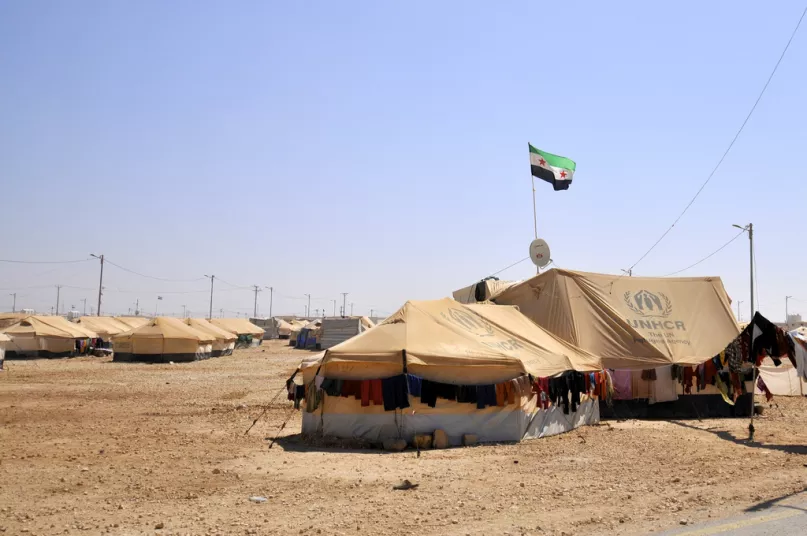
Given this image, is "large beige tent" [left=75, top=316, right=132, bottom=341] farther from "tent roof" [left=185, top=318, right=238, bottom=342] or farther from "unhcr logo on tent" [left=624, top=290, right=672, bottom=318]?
"unhcr logo on tent" [left=624, top=290, right=672, bottom=318]

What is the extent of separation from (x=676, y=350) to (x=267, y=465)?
14.0 meters

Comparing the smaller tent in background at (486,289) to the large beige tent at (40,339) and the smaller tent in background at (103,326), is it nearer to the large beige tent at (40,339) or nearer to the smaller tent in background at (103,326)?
the large beige tent at (40,339)

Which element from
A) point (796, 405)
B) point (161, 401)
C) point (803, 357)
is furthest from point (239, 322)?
point (803, 357)

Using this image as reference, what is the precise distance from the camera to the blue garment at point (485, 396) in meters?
15.8

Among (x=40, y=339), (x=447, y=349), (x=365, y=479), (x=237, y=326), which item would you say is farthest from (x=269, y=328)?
(x=365, y=479)

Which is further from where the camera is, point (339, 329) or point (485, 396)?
point (339, 329)

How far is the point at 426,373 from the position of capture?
15.7 m

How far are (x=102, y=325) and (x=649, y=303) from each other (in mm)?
61762

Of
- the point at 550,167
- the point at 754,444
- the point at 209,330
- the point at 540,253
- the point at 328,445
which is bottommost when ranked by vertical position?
the point at 328,445

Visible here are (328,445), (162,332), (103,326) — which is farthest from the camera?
(103,326)

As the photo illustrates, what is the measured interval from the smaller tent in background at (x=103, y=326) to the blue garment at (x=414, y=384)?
190ft

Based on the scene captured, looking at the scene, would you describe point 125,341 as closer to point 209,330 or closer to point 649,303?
point 209,330

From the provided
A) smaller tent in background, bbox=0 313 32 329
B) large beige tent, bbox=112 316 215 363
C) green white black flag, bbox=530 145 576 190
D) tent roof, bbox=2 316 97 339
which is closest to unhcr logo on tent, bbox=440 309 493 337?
green white black flag, bbox=530 145 576 190

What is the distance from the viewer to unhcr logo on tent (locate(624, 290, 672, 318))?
22.9 m
